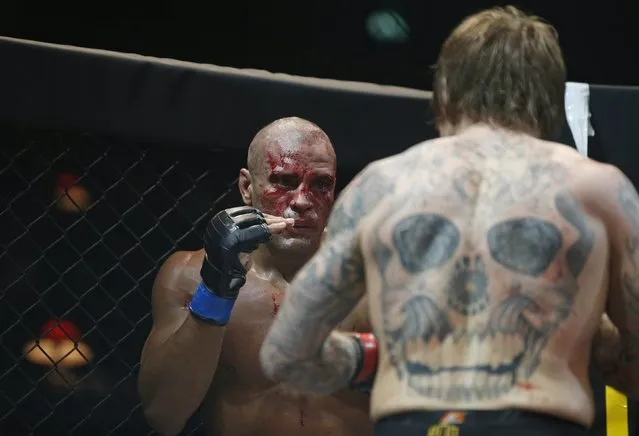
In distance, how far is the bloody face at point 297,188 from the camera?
209 cm

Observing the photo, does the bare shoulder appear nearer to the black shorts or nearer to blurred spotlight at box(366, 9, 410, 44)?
the black shorts

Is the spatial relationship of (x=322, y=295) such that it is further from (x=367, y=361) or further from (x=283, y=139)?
(x=283, y=139)

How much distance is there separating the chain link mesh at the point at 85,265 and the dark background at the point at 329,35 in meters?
0.46

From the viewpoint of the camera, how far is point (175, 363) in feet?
6.53

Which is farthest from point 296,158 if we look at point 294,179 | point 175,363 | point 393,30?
point 393,30

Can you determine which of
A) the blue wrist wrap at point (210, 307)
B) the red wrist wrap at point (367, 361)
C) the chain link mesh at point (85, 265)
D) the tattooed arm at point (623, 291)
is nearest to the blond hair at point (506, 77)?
the tattooed arm at point (623, 291)

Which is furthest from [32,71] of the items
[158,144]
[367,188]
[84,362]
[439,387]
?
[439,387]

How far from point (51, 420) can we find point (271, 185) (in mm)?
860

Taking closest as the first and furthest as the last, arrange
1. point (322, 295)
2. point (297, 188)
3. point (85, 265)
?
1. point (322, 295)
2. point (297, 188)
3. point (85, 265)

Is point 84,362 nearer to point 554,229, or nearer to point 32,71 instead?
point 32,71

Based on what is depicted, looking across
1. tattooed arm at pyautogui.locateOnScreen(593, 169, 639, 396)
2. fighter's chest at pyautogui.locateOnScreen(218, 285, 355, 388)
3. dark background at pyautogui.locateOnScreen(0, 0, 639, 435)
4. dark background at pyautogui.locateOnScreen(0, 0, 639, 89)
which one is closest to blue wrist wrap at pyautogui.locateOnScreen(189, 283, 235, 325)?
fighter's chest at pyautogui.locateOnScreen(218, 285, 355, 388)

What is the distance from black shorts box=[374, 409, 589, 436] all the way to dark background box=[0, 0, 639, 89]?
1.88 m

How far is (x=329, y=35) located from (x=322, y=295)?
180 cm

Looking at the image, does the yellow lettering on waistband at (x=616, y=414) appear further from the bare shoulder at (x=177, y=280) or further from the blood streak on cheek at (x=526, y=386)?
the blood streak on cheek at (x=526, y=386)
